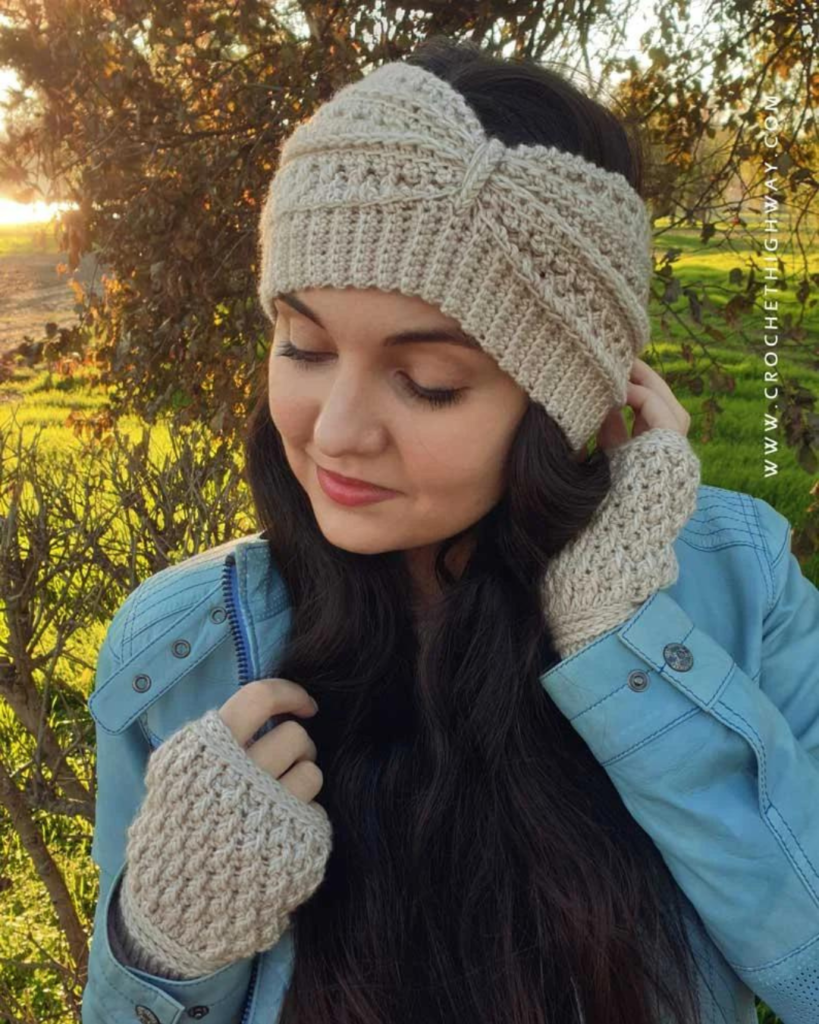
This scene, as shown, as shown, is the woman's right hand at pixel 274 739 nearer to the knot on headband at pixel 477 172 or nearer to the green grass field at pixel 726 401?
the knot on headband at pixel 477 172

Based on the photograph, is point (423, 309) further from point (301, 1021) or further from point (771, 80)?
point (771, 80)

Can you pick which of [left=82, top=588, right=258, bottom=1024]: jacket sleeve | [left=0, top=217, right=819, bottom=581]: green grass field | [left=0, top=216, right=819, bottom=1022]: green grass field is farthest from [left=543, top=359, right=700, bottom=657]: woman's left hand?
[left=0, top=217, right=819, bottom=581]: green grass field

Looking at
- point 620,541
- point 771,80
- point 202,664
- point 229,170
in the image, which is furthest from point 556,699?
point 771,80

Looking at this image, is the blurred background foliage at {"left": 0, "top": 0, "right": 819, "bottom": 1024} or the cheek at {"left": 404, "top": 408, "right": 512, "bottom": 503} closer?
the cheek at {"left": 404, "top": 408, "right": 512, "bottom": 503}

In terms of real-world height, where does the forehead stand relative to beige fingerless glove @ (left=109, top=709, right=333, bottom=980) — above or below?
above

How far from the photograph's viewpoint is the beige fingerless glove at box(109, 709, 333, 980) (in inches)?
49.8

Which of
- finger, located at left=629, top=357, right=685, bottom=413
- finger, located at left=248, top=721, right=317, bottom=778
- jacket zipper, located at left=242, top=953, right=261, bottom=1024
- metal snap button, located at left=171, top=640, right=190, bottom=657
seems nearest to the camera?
finger, located at left=248, top=721, right=317, bottom=778

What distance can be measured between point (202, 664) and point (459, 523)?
53cm

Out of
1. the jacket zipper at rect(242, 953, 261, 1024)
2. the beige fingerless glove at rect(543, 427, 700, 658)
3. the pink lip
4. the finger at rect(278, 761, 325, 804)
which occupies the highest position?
the pink lip

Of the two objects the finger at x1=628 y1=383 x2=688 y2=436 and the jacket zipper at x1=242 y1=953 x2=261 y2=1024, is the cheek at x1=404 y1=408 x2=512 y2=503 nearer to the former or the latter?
the finger at x1=628 y1=383 x2=688 y2=436

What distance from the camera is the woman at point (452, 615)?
1312mm

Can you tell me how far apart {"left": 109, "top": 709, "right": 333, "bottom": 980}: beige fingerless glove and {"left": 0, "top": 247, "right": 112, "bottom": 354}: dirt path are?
2.22m

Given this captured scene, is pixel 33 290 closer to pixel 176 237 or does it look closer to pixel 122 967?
pixel 176 237

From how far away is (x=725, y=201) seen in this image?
10.3ft
